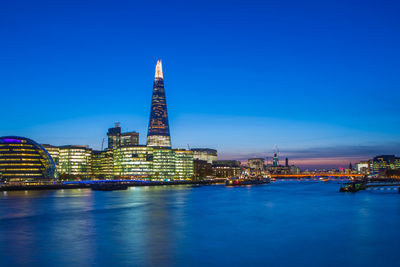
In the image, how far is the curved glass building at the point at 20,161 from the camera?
14150 cm

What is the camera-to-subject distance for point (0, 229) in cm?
4025

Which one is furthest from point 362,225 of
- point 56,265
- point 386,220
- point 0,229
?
point 0,229

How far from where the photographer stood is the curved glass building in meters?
142

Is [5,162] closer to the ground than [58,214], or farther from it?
farther from it

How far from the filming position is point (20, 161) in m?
143

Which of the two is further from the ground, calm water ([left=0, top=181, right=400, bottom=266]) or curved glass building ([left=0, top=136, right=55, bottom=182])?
curved glass building ([left=0, top=136, right=55, bottom=182])

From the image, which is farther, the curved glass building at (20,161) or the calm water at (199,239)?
the curved glass building at (20,161)

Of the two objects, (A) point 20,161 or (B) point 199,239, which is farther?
(A) point 20,161

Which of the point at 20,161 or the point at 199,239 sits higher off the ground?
the point at 20,161

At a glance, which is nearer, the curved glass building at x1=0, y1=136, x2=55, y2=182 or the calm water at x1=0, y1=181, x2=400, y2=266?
the calm water at x1=0, y1=181, x2=400, y2=266

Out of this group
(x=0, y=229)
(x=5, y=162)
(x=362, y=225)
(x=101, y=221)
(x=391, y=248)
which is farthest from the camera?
(x=5, y=162)

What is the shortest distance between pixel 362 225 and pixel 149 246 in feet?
82.9

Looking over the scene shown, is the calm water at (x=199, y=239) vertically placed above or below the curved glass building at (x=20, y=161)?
below

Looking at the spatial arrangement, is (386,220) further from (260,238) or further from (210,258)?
(210,258)
